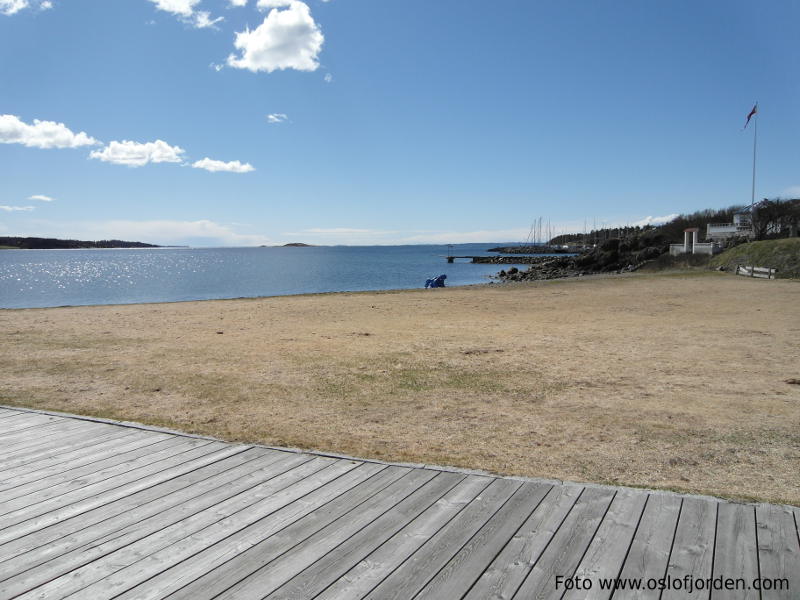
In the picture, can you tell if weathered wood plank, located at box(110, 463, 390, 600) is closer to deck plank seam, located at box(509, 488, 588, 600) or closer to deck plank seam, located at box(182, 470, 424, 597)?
deck plank seam, located at box(182, 470, 424, 597)

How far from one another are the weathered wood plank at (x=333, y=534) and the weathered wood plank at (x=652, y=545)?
141 centimetres

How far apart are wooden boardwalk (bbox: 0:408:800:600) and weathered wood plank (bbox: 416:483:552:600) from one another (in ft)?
0.04

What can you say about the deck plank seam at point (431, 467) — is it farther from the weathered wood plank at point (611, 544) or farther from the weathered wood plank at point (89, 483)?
the weathered wood plank at point (89, 483)

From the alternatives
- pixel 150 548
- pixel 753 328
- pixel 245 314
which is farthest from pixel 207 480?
pixel 245 314

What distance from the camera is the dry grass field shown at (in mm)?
5492

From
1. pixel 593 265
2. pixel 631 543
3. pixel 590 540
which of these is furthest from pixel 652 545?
pixel 593 265

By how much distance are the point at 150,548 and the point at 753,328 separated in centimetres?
1624

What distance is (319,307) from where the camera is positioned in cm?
2303

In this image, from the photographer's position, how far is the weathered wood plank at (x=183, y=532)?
2.90 metres

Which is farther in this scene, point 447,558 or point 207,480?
point 207,480

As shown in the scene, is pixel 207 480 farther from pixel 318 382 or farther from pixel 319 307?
pixel 319 307

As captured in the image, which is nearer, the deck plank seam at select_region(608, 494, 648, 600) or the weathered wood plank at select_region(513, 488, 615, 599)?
the weathered wood plank at select_region(513, 488, 615, 599)

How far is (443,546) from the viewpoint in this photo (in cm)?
328

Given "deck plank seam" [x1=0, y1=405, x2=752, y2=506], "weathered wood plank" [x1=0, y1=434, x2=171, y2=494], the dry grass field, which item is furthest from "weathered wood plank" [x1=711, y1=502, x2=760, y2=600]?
"weathered wood plank" [x1=0, y1=434, x2=171, y2=494]
